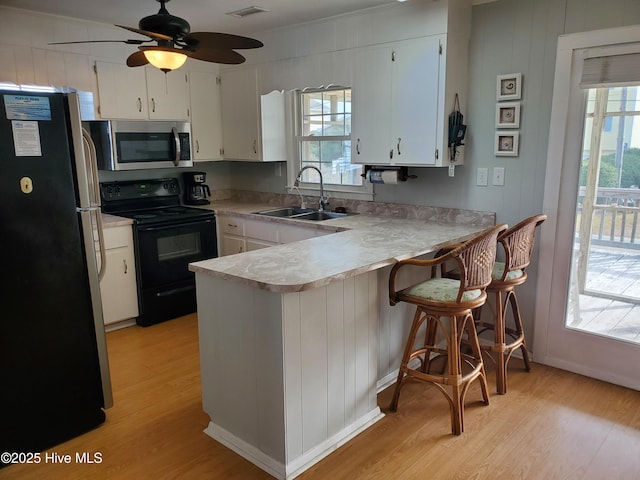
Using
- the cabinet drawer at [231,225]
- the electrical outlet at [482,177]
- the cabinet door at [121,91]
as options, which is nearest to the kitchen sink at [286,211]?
the cabinet drawer at [231,225]

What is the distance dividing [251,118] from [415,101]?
5.41 ft

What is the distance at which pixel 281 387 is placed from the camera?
2033mm

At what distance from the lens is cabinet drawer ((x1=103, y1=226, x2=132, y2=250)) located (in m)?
3.62

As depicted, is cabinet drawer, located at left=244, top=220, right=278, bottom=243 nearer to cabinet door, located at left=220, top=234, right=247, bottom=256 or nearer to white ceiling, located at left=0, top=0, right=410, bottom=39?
cabinet door, located at left=220, top=234, right=247, bottom=256

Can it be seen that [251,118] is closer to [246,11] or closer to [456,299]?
[246,11]

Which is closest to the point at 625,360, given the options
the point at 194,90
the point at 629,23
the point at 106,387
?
the point at 629,23

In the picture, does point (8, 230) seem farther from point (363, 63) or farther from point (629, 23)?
point (629, 23)

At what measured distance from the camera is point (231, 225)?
4.26 meters

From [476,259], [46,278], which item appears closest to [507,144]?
[476,259]

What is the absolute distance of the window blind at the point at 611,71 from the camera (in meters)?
2.60

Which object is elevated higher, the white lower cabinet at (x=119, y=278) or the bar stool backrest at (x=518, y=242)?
the bar stool backrest at (x=518, y=242)

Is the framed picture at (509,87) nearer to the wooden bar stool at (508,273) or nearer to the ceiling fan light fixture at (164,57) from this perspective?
the wooden bar stool at (508,273)

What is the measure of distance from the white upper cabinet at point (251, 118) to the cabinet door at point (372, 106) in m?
0.97

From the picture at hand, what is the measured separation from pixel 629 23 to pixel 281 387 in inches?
102
